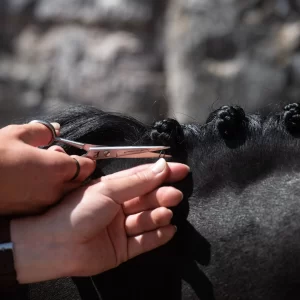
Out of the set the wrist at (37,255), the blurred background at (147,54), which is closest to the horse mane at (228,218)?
the wrist at (37,255)

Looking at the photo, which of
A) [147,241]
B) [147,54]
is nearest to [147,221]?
[147,241]

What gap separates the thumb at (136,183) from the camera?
35.4 inches

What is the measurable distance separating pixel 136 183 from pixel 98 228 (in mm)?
91

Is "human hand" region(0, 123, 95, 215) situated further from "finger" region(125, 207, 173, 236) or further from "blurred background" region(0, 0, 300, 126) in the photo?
"blurred background" region(0, 0, 300, 126)

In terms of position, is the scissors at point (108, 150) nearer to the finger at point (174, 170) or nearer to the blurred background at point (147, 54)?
the finger at point (174, 170)

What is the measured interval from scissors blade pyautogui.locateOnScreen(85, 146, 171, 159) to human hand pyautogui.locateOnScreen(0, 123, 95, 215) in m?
0.03

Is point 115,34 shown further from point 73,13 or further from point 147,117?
point 147,117

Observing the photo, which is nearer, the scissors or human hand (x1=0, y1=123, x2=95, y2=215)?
human hand (x1=0, y1=123, x2=95, y2=215)

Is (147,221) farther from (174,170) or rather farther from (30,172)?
(30,172)

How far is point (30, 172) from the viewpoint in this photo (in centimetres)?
85

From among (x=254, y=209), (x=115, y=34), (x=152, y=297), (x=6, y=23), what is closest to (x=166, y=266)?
(x=152, y=297)

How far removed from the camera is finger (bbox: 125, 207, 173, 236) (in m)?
0.93

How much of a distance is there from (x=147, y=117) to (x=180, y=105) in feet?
0.74

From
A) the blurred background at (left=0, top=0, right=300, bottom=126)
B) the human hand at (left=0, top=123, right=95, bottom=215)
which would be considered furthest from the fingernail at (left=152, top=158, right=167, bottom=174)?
the blurred background at (left=0, top=0, right=300, bottom=126)
